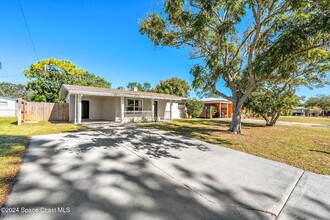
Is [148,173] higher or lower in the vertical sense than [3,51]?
lower

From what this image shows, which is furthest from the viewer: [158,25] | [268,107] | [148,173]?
[268,107]

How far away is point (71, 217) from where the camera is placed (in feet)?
7.00

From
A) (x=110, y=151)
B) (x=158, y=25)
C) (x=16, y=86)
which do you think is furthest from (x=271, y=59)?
(x=16, y=86)

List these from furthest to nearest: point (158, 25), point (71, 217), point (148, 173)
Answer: point (158, 25)
point (148, 173)
point (71, 217)

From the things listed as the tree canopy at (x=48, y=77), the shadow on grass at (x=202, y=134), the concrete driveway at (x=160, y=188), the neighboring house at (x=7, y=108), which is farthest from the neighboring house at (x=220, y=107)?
the neighboring house at (x=7, y=108)

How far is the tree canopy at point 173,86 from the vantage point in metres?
33.7

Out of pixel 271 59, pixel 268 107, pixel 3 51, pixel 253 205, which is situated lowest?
pixel 253 205

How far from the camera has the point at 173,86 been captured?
34125 mm

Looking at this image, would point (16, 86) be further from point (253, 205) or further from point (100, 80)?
point (253, 205)

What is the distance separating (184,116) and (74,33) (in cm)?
1579

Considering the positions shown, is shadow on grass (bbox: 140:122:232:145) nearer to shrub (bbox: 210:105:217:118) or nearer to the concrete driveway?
the concrete driveway

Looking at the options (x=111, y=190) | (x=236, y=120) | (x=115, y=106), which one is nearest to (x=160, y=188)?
(x=111, y=190)

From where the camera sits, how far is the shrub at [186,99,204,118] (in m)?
22.2

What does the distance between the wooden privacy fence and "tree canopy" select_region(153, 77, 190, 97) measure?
20.9m
